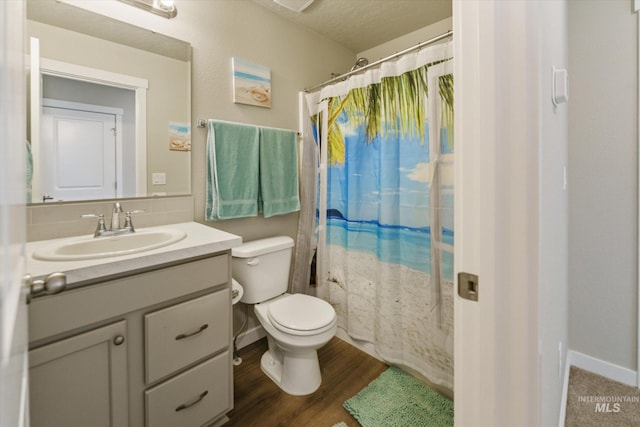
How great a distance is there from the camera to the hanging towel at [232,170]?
69.9 inches

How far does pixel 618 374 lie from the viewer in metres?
1.66

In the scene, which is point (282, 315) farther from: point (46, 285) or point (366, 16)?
point (366, 16)

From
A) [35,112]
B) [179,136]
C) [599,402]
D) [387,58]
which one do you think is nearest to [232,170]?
[179,136]

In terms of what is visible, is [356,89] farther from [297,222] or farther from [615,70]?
[615,70]

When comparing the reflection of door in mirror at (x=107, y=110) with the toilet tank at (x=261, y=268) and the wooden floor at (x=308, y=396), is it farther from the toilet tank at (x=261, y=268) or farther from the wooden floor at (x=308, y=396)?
the wooden floor at (x=308, y=396)

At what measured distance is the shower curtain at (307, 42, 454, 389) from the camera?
150 cm

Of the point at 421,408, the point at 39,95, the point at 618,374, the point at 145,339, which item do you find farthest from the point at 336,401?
the point at 39,95

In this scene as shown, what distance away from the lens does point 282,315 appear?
165 cm

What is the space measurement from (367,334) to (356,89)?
1655 mm

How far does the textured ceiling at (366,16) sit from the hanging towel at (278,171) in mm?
852

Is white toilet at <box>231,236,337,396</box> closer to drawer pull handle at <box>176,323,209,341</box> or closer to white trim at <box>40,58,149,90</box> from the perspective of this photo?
→ drawer pull handle at <box>176,323,209,341</box>

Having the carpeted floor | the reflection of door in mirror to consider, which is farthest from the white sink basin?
the carpeted floor

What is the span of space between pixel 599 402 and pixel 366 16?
2770 mm

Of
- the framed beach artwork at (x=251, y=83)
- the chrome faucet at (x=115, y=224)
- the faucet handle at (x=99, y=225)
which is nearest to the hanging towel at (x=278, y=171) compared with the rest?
the framed beach artwork at (x=251, y=83)
